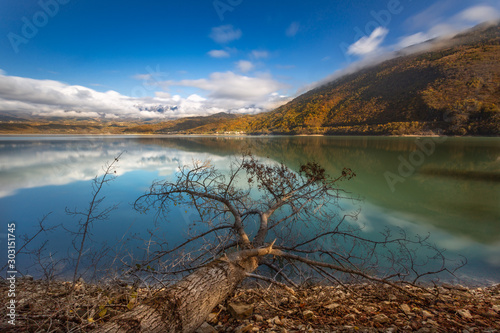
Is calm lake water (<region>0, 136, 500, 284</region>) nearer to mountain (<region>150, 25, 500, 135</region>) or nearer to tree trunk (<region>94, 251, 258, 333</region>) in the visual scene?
tree trunk (<region>94, 251, 258, 333</region>)

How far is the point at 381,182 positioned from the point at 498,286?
10497 millimetres

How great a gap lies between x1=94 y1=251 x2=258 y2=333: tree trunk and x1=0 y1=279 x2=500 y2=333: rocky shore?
0.34 meters

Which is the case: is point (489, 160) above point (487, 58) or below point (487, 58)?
below

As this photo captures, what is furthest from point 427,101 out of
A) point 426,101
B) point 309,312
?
point 309,312

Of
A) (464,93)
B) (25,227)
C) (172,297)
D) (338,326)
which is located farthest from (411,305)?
(464,93)

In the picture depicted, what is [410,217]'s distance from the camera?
27.5ft

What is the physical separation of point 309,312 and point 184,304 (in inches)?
66.3

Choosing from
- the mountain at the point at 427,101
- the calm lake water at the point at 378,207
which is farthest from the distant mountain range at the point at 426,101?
the calm lake water at the point at 378,207

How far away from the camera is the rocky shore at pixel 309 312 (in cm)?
240

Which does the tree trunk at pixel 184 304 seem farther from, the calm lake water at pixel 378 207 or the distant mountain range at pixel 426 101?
the distant mountain range at pixel 426 101

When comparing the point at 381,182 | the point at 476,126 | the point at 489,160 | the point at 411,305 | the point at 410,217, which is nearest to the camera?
the point at 411,305

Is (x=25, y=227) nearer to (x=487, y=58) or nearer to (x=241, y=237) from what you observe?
(x=241, y=237)

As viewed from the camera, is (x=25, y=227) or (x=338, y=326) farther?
(x=25, y=227)

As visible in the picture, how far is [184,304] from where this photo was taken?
7.41 ft
